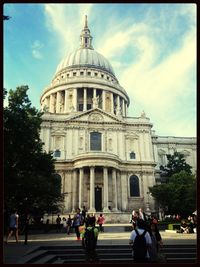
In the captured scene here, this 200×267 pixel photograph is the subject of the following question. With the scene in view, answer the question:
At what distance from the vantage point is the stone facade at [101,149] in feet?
142

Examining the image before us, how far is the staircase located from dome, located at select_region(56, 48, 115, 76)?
60917mm

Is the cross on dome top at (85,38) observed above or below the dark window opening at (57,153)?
above

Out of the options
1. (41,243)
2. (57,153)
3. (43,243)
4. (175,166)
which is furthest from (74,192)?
(43,243)

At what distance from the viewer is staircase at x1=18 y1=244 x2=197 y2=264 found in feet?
37.8

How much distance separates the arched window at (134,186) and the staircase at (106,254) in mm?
33623

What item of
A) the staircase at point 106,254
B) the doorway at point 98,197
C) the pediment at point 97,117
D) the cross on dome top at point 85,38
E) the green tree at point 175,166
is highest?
the cross on dome top at point 85,38

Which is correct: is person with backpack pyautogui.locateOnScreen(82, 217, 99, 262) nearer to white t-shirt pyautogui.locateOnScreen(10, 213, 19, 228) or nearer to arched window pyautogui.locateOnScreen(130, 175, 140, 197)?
white t-shirt pyautogui.locateOnScreen(10, 213, 19, 228)

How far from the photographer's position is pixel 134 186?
1854 inches

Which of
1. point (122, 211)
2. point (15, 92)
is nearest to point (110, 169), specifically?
point (122, 211)

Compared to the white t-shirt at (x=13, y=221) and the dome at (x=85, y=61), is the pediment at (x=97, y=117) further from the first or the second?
the white t-shirt at (x=13, y=221)

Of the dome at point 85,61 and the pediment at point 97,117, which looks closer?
the pediment at point 97,117

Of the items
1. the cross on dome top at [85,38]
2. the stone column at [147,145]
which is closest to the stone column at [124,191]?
the stone column at [147,145]

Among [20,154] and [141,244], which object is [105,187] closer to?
[20,154]

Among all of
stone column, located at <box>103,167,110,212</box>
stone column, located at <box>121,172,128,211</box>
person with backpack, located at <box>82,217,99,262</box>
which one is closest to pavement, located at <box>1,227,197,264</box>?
person with backpack, located at <box>82,217,99,262</box>
